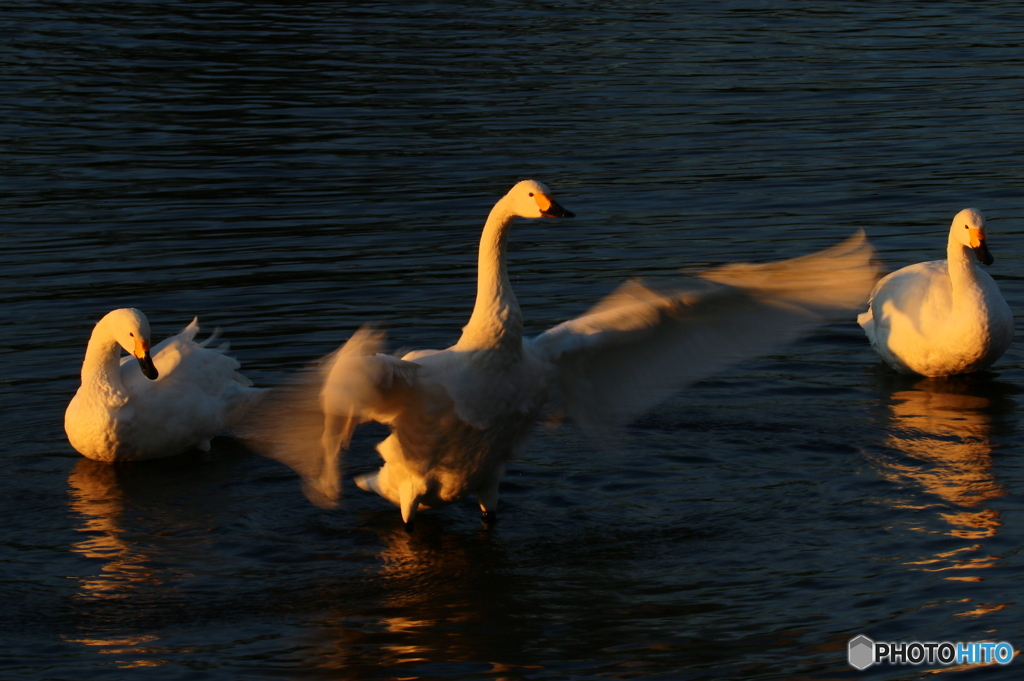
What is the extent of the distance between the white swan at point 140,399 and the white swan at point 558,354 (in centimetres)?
202

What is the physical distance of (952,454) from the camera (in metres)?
9.65

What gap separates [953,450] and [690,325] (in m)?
2.54

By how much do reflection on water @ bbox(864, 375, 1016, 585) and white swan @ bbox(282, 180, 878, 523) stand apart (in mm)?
1548

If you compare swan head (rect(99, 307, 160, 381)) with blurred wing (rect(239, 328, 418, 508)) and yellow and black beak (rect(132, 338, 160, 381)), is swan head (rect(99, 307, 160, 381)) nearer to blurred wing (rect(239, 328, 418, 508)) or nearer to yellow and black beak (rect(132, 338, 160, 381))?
yellow and black beak (rect(132, 338, 160, 381))

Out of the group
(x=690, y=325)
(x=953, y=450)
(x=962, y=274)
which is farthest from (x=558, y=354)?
(x=962, y=274)

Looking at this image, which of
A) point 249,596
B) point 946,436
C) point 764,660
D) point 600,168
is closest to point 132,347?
point 249,596

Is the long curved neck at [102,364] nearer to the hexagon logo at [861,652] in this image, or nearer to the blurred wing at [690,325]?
the blurred wing at [690,325]

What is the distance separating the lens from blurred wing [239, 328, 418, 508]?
6.86 m

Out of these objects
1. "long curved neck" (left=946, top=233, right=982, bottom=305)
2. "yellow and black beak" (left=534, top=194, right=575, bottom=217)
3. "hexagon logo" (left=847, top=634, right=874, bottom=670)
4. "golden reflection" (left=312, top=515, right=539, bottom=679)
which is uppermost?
"long curved neck" (left=946, top=233, right=982, bottom=305)

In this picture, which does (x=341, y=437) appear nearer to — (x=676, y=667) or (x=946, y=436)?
(x=676, y=667)

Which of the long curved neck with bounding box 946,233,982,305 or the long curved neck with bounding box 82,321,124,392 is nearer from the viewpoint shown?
the long curved neck with bounding box 82,321,124,392

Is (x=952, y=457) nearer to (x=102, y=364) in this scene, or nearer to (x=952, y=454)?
(x=952, y=454)

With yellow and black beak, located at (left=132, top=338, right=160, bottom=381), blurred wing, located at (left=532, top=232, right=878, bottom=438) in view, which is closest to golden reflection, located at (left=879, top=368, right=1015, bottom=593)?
blurred wing, located at (left=532, top=232, right=878, bottom=438)

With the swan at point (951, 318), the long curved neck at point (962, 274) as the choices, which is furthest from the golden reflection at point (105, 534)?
the long curved neck at point (962, 274)
